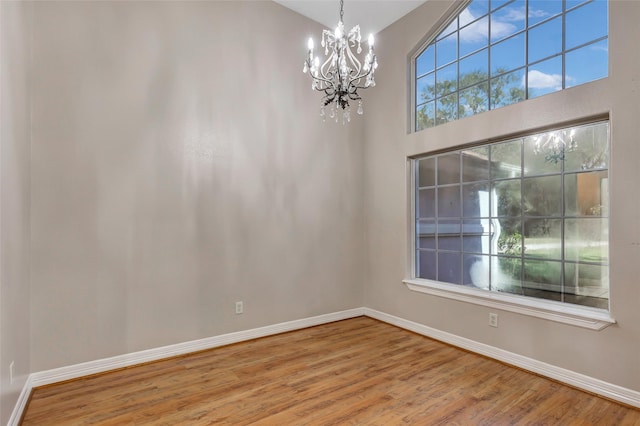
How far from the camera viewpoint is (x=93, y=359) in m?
2.85

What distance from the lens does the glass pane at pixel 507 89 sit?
10.1 ft

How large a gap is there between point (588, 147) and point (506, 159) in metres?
0.63

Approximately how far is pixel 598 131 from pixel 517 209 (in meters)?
0.85

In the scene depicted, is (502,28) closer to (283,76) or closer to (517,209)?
(517,209)

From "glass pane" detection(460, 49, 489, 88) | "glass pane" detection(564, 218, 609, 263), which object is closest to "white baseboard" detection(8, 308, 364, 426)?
"glass pane" detection(564, 218, 609, 263)

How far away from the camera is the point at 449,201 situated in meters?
3.76

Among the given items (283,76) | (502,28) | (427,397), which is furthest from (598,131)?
(283,76)

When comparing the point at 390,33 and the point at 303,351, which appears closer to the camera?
the point at 303,351

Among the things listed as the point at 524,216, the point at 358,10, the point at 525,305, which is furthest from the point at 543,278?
the point at 358,10

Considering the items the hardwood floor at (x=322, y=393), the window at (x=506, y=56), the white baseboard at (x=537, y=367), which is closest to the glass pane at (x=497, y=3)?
the window at (x=506, y=56)

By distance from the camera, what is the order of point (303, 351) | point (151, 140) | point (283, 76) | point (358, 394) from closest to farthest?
1. point (358, 394)
2. point (151, 140)
3. point (303, 351)
4. point (283, 76)

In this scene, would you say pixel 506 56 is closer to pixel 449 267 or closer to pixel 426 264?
pixel 449 267

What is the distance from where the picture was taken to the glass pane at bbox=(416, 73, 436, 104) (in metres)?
3.90

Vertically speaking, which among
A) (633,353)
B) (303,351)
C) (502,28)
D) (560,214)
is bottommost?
(303,351)
